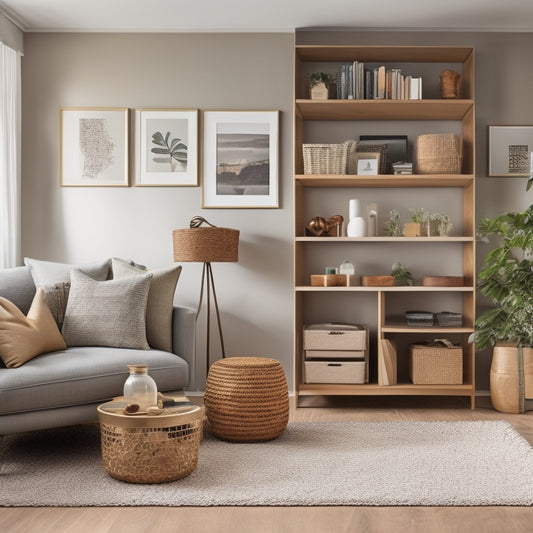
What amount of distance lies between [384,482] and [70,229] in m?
2.84

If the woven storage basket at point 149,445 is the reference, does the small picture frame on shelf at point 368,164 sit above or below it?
above

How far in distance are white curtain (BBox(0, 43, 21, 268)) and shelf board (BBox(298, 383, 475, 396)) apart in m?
2.09

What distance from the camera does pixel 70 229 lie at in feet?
14.9

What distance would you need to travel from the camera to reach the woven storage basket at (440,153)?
13.7 feet

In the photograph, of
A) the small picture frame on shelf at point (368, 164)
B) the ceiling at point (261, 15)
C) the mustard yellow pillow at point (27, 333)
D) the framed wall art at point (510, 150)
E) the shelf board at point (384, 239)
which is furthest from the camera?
the framed wall art at point (510, 150)

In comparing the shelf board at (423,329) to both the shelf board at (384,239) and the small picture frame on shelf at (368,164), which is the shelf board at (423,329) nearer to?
the shelf board at (384,239)

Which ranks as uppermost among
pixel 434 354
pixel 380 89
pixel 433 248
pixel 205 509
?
pixel 380 89

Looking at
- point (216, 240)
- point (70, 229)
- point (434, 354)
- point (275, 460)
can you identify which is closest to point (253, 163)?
point (216, 240)

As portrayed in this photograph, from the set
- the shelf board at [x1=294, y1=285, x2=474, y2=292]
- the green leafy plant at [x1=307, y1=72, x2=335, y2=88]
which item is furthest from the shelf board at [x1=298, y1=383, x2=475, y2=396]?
the green leafy plant at [x1=307, y1=72, x2=335, y2=88]

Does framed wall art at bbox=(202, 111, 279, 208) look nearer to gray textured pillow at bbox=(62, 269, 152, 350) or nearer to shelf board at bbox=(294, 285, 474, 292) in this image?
shelf board at bbox=(294, 285, 474, 292)

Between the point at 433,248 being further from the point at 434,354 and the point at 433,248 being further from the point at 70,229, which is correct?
the point at 70,229

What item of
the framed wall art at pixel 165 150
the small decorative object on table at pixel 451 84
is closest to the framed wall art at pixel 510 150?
the small decorative object on table at pixel 451 84

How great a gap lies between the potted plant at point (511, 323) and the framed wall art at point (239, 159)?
152cm

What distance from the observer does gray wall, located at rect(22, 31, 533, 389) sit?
4500 mm
